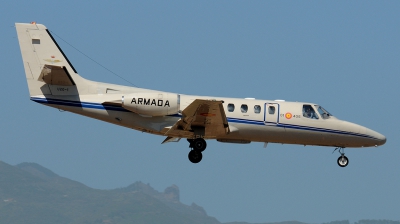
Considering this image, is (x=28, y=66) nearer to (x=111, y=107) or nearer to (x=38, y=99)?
(x=38, y=99)

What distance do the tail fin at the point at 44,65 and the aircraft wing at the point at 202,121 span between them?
414cm

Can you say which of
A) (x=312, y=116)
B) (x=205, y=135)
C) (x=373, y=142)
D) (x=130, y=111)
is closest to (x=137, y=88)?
(x=130, y=111)

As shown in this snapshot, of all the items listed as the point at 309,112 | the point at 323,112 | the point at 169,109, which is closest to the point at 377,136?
the point at 323,112

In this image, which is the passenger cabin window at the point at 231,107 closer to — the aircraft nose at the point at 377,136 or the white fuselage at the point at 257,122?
the white fuselage at the point at 257,122

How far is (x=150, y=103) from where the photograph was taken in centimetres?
2941

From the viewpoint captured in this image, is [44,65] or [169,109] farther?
[169,109]

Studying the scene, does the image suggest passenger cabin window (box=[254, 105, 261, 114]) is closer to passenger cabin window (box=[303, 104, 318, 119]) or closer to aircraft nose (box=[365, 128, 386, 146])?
passenger cabin window (box=[303, 104, 318, 119])

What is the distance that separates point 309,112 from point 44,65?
10851 mm

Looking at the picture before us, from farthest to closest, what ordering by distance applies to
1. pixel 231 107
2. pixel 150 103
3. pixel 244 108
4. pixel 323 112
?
pixel 323 112 → pixel 244 108 → pixel 231 107 → pixel 150 103

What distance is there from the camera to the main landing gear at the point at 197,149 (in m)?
30.7

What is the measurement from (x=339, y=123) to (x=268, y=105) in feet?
10.8

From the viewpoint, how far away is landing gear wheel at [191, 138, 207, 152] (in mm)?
30688

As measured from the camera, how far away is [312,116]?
31812 millimetres

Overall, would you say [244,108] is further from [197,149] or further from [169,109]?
[169,109]
